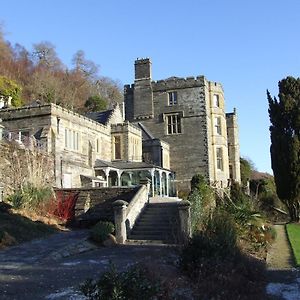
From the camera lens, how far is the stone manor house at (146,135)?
30250 millimetres

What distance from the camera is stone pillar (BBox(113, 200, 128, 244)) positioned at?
1797 centimetres

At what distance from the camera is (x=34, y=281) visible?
1016 centimetres

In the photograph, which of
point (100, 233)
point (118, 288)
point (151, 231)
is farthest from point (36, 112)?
point (118, 288)

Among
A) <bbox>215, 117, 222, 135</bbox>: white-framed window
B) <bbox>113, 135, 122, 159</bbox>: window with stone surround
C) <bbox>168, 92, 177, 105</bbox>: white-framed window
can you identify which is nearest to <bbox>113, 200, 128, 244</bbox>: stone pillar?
<bbox>113, 135, 122, 159</bbox>: window with stone surround

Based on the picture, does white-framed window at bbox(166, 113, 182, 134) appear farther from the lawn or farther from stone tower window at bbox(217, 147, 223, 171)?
the lawn

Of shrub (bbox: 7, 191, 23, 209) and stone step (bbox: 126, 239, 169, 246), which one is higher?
shrub (bbox: 7, 191, 23, 209)

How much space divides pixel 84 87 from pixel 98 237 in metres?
59.7

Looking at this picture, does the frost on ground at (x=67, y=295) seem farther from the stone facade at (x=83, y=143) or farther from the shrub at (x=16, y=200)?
the stone facade at (x=83, y=143)

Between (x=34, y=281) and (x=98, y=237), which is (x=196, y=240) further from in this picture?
(x=98, y=237)

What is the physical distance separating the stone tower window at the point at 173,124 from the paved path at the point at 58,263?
94.1ft

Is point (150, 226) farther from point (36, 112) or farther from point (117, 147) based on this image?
point (117, 147)

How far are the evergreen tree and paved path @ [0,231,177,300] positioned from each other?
50.2 ft

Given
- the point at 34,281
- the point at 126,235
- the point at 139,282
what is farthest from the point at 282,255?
the point at 139,282

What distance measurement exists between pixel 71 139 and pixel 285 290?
2248cm
